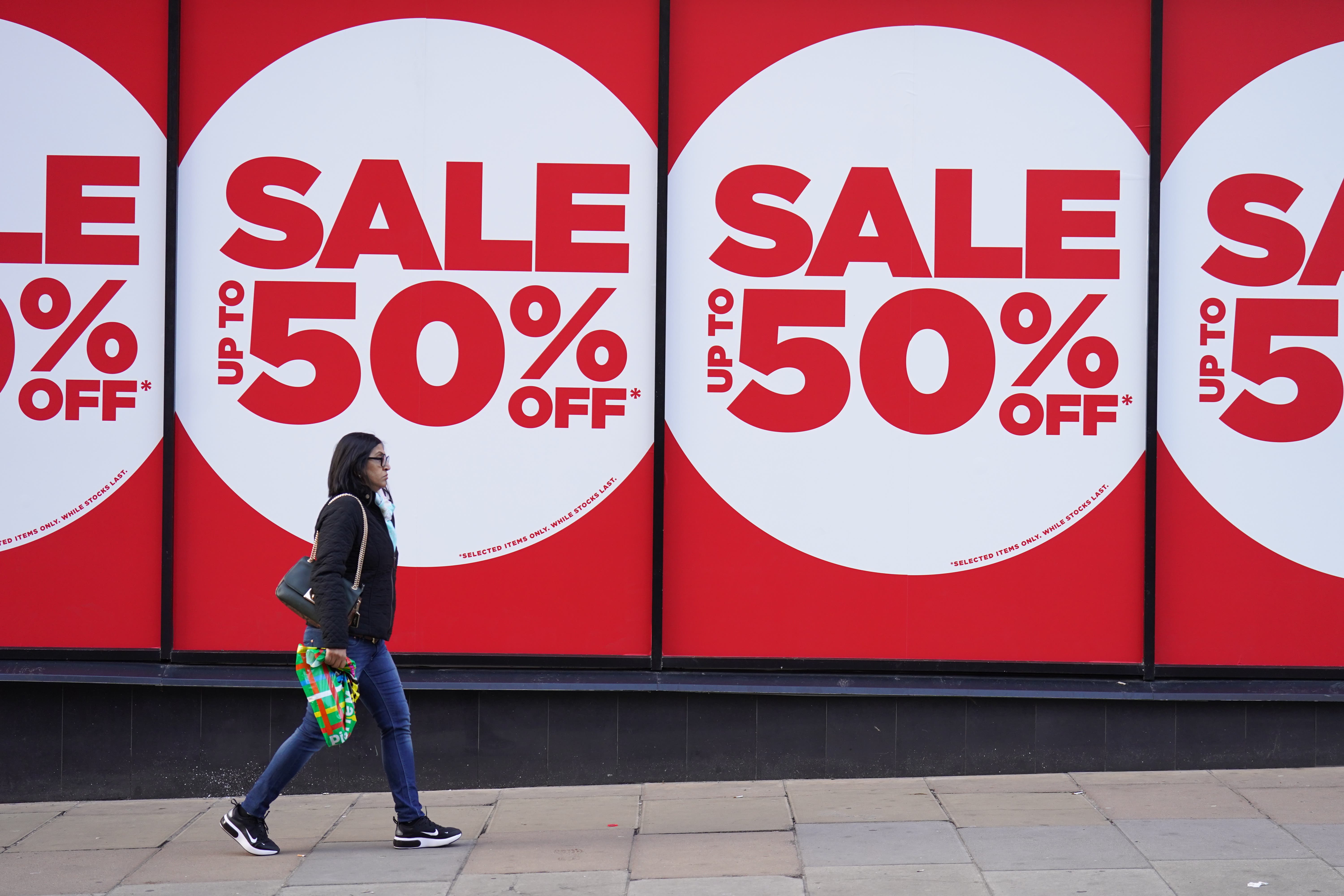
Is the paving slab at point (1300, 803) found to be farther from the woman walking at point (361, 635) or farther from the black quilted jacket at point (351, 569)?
the black quilted jacket at point (351, 569)

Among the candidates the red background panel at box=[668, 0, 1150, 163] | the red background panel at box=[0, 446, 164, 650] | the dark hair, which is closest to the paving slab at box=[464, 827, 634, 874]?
the dark hair

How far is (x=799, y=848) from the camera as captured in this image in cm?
565

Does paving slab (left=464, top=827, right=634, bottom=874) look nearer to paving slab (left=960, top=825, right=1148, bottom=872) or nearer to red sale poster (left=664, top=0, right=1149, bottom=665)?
red sale poster (left=664, top=0, right=1149, bottom=665)

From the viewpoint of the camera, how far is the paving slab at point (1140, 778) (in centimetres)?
663

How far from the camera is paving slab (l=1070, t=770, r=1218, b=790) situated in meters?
6.63

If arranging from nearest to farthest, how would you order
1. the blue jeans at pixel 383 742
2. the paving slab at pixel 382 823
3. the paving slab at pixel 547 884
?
the paving slab at pixel 547 884 < the blue jeans at pixel 383 742 < the paving slab at pixel 382 823

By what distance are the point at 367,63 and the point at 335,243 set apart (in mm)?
1031

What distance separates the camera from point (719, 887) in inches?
203

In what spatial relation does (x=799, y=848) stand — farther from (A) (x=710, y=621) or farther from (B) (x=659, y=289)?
(B) (x=659, y=289)

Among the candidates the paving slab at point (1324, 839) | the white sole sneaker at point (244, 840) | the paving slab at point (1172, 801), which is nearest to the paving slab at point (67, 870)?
the white sole sneaker at point (244, 840)

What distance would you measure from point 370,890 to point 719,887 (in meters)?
1.45

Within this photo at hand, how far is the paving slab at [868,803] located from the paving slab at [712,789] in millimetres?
116

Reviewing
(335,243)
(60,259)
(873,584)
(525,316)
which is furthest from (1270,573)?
(60,259)

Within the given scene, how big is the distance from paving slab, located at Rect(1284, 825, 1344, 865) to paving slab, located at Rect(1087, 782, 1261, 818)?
10.1 inches
